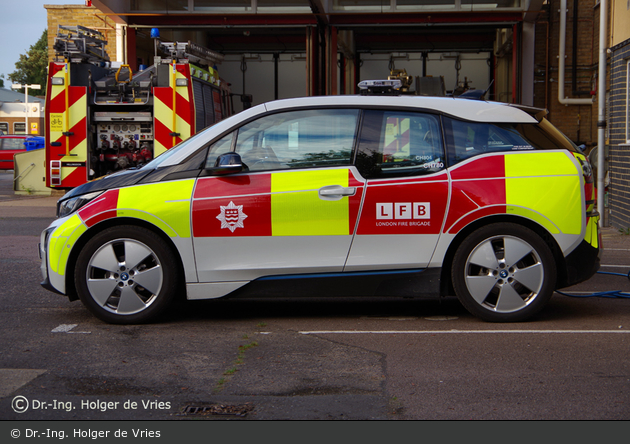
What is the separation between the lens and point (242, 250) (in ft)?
17.8

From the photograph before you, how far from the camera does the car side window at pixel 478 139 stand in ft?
18.2

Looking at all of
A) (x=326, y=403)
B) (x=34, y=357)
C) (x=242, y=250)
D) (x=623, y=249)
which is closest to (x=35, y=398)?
(x=34, y=357)

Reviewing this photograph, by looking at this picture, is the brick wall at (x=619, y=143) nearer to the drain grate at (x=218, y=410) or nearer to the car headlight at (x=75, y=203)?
the car headlight at (x=75, y=203)

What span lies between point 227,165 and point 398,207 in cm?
127

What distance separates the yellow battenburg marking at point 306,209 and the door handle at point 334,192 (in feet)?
0.08

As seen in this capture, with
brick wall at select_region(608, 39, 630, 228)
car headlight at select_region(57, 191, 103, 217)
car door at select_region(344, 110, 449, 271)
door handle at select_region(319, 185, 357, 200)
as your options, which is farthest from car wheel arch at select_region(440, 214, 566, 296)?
brick wall at select_region(608, 39, 630, 228)

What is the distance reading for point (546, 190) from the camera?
5.46m

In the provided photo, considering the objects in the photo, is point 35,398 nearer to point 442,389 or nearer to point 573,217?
point 442,389

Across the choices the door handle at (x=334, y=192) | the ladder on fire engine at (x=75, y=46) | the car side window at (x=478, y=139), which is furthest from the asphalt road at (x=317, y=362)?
the ladder on fire engine at (x=75, y=46)

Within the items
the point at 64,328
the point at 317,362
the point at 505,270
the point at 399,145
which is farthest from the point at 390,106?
the point at 64,328

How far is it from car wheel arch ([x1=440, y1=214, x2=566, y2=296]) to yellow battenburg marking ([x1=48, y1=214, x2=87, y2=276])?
2.67 m

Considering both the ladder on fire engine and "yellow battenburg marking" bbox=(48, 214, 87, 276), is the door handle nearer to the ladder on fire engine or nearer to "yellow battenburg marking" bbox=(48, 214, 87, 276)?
"yellow battenburg marking" bbox=(48, 214, 87, 276)

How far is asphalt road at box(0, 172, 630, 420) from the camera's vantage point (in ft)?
12.5

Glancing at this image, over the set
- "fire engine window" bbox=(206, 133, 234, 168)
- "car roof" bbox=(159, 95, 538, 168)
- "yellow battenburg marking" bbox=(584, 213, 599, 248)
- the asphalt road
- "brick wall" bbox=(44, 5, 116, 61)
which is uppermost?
"brick wall" bbox=(44, 5, 116, 61)
